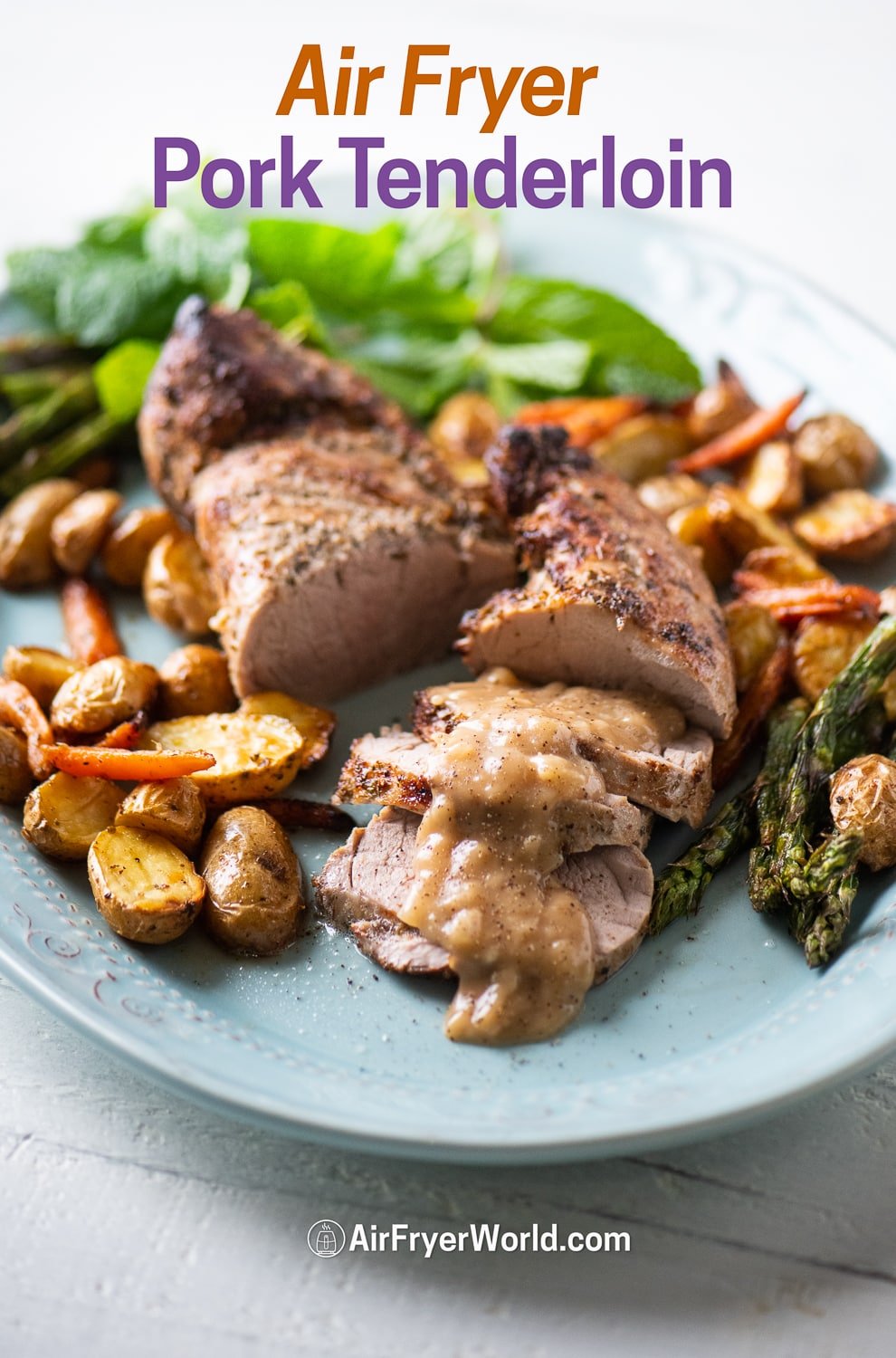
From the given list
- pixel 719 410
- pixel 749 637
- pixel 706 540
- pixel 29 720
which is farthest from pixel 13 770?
pixel 719 410

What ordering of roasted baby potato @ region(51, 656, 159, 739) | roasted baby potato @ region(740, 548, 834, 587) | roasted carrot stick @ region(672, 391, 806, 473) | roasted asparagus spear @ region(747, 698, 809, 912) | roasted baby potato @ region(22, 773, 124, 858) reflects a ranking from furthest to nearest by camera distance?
roasted carrot stick @ region(672, 391, 806, 473) → roasted baby potato @ region(740, 548, 834, 587) → roasted baby potato @ region(51, 656, 159, 739) → roasted baby potato @ region(22, 773, 124, 858) → roasted asparagus spear @ region(747, 698, 809, 912)

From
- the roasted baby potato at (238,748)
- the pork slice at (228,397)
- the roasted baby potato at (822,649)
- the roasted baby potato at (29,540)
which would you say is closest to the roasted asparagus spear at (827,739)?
the roasted baby potato at (822,649)

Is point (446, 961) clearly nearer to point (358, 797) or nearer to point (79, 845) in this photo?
point (358, 797)

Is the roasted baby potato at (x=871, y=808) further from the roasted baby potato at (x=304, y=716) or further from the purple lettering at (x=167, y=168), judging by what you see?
the purple lettering at (x=167, y=168)

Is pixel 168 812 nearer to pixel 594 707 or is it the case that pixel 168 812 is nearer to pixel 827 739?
pixel 594 707

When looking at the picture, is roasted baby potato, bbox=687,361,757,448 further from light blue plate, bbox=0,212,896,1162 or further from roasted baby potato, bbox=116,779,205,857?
roasted baby potato, bbox=116,779,205,857

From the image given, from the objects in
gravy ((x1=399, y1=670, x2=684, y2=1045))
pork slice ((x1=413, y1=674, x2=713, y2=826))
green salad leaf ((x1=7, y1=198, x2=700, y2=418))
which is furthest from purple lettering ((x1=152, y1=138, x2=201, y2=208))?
gravy ((x1=399, y1=670, x2=684, y2=1045))

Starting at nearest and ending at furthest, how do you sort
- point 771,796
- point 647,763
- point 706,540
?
point 647,763 → point 771,796 → point 706,540
